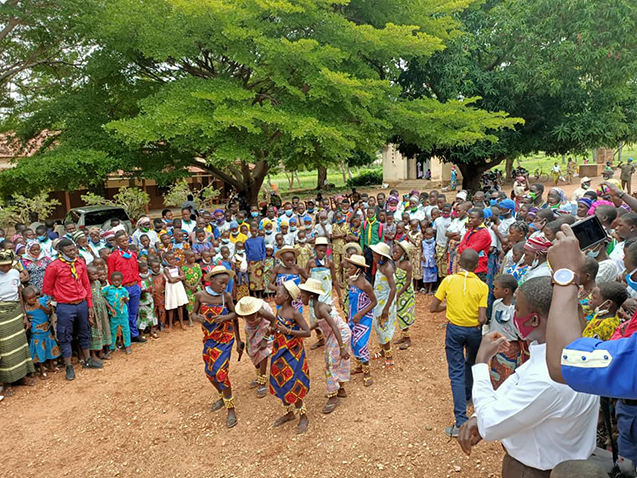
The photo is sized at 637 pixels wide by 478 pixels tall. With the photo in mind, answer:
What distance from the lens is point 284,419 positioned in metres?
4.69

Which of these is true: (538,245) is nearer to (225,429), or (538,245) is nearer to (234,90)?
(225,429)

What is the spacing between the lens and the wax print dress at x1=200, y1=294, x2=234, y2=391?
4711 millimetres

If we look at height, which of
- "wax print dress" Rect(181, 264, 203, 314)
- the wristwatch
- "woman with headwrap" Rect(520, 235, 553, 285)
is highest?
the wristwatch

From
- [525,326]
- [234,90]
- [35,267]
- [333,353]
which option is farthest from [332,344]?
[234,90]

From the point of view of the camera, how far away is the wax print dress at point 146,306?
24.0 feet

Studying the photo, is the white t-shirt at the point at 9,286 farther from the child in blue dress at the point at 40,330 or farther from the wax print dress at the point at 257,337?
the wax print dress at the point at 257,337

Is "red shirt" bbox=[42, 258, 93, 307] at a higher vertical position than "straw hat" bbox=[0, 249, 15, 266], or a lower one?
lower

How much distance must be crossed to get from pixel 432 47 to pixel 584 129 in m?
6.69

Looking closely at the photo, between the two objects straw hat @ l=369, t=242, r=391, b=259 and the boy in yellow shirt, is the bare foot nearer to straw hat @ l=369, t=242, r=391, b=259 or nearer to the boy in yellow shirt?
the boy in yellow shirt

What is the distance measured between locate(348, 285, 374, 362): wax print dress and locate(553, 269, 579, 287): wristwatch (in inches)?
140

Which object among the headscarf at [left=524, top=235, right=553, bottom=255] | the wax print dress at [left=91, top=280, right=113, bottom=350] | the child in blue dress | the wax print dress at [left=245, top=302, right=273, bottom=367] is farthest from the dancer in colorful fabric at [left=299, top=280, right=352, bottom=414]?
the child in blue dress

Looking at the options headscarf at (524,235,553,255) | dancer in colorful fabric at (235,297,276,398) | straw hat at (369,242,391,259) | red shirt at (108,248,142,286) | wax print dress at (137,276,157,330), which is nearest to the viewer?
headscarf at (524,235,553,255)

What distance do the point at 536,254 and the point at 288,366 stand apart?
285 cm

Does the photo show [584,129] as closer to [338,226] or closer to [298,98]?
[298,98]
